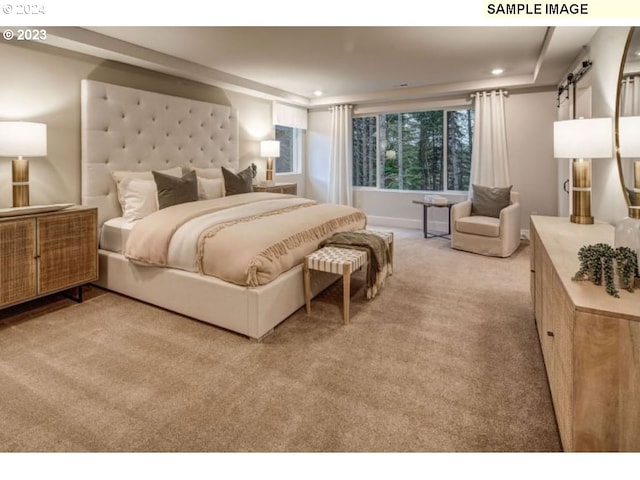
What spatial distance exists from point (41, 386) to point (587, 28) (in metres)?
4.15

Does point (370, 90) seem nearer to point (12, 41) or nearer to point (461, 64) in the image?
point (461, 64)

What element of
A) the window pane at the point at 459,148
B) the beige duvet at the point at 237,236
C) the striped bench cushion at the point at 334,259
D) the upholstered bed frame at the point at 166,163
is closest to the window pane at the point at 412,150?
the window pane at the point at 459,148

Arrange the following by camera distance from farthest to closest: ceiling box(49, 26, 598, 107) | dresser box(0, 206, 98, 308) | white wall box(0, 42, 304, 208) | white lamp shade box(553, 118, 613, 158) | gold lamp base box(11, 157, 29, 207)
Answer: ceiling box(49, 26, 598, 107), white wall box(0, 42, 304, 208), gold lamp base box(11, 157, 29, 207), dresser box(0, 206, 98, 308), white lamp shade box(553, 118, 613, 158)

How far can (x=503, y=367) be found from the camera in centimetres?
205

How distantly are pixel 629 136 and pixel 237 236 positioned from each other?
2.29 meters

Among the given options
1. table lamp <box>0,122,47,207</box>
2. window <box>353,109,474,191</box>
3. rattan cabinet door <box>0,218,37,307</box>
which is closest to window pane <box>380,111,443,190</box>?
window <box>353,109,474,191</box>

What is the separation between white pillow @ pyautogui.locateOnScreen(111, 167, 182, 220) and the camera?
3.41 meters

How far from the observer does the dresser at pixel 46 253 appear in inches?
98.3

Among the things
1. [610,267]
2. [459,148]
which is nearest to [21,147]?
[610,267]

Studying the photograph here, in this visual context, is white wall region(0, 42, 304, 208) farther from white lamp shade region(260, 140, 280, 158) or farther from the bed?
white lamp shade region(260, 140, 280, 158)

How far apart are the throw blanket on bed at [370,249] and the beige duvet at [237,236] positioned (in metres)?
0.14

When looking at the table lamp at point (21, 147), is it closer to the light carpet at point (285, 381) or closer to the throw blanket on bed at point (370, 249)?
the light carpet at point (285, 381)

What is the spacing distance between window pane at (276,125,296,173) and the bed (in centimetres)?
201

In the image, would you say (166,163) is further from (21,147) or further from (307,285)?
(307,285)
